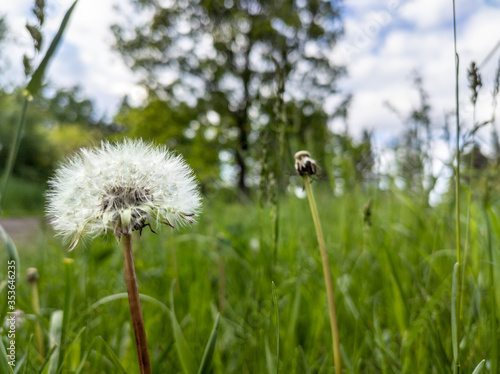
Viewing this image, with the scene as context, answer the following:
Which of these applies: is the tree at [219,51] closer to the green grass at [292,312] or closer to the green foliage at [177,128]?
the green foliage at [177,128]

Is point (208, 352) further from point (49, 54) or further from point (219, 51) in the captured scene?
point (219, 51)

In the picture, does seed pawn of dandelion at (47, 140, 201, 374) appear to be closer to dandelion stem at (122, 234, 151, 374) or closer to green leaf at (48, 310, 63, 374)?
dandelion stem at (122, 234, 151, 374)

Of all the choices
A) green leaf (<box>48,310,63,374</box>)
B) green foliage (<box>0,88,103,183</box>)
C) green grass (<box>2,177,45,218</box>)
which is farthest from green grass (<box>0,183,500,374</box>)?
green grass (<box>2,177,45,218</box>)

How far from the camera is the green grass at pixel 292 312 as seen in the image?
3.18ft

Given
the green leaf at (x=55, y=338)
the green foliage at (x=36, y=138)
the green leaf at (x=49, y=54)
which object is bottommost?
the green leaf at (x=55, y=338)

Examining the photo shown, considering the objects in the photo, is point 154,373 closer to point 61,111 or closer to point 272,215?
point 272,215

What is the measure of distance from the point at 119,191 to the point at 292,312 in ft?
2.44

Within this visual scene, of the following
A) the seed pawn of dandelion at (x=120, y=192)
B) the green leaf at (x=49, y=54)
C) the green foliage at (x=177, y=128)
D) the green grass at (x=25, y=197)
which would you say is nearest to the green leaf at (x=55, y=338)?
the seed pawn of dandelion at (x=120, y=192)

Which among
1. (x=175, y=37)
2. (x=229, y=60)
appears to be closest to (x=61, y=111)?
(x=175, y=37)

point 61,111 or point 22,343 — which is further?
point 61,111

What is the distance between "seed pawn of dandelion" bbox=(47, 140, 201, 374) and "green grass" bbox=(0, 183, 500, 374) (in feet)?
0.21

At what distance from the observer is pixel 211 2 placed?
63.7ft

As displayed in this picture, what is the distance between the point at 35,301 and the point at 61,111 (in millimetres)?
45628

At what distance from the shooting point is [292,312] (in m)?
1.18
